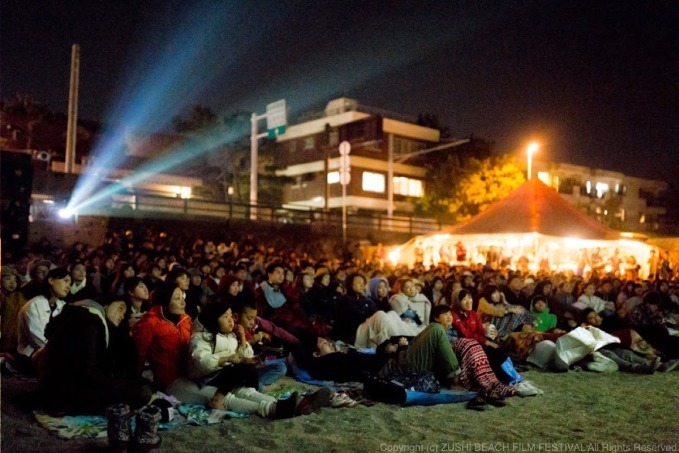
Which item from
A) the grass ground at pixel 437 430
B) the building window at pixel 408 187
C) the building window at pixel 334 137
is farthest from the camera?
the building window at pixel 408 187

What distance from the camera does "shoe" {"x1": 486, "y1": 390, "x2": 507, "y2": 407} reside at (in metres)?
5.30

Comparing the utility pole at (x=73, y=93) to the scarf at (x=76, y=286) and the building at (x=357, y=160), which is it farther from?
the building at (x=357, y=160)

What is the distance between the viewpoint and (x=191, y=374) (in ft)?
15.9

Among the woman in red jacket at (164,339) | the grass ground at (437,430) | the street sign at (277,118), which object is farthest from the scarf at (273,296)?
the street sign at (277,118)

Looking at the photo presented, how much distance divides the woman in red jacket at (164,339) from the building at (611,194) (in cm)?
3193

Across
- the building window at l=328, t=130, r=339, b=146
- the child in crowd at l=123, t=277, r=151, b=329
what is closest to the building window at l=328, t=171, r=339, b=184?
the building window at l=328, t=130, r=339, b=146

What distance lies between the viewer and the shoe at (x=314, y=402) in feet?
15.4

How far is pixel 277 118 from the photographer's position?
22.0 meters

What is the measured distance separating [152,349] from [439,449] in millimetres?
2430

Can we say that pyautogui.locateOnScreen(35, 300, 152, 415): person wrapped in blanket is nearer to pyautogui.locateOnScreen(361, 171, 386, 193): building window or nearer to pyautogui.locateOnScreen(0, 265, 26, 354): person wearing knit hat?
pyautogui.locateOnScreen(0, 265, 26, 354): person wearing knit hat

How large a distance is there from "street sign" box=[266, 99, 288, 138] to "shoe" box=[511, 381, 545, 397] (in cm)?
1713

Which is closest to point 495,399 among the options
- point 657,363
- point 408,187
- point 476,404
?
point 476,404

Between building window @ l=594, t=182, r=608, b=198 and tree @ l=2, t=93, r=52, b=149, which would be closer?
tree @ l=2, t=93, r=52, b=149

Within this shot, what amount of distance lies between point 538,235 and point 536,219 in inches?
21.3
